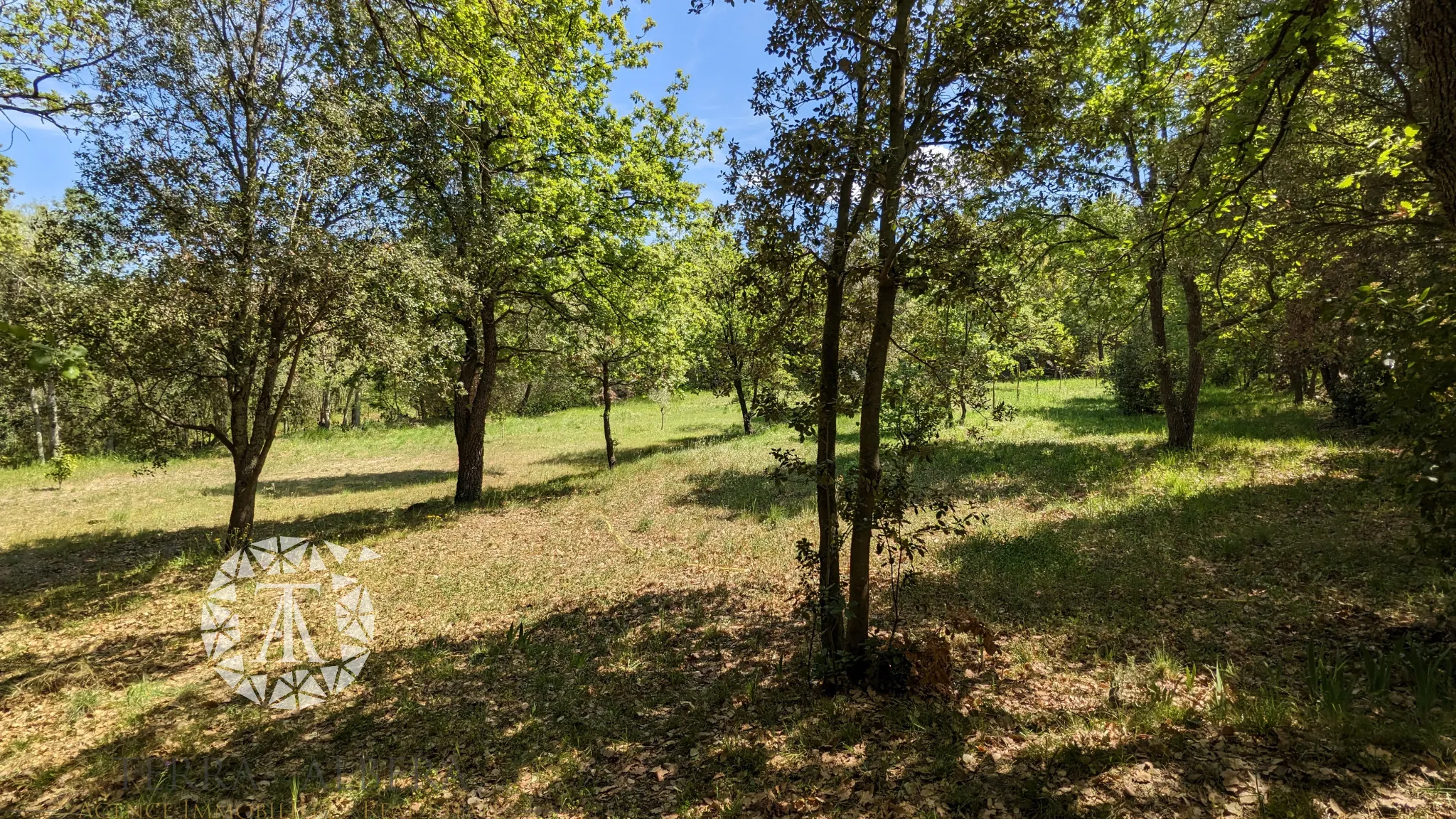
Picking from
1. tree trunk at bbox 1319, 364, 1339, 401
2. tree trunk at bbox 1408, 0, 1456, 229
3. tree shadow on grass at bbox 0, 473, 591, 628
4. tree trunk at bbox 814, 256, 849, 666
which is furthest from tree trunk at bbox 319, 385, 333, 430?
tree trunk at bbox 1319, 364, 1339, 401

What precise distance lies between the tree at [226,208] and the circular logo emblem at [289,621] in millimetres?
2643

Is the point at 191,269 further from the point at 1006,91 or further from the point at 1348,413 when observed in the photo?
the point at 1348,413

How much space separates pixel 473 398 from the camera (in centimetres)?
1523

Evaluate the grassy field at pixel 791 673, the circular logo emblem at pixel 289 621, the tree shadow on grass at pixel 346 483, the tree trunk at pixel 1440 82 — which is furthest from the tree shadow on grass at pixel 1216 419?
the tree shadow on grass at pixel 346 483

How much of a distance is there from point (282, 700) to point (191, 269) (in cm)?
661

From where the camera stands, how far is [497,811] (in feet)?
13.8

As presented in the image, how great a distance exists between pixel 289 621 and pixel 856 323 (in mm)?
9072

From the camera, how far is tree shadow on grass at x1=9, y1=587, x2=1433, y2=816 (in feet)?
12.6

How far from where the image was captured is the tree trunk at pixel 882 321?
4668mm

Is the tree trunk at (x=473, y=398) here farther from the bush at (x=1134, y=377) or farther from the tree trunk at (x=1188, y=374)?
the bush at (x=1134, y=377)

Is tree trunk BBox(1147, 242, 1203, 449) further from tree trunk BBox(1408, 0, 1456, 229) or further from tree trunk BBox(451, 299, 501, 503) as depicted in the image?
tree trunk BBox(451, 299, 501, 503)

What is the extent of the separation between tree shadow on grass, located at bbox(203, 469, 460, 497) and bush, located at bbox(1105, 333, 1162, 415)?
26217 mm

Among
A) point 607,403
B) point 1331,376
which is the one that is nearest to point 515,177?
point 607,403

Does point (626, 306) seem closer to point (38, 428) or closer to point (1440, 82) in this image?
point (1440, 82)
